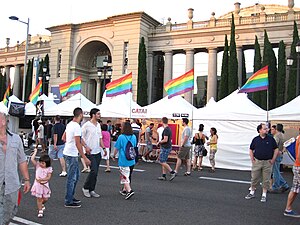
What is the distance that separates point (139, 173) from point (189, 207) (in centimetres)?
515

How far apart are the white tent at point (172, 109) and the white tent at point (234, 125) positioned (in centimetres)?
78

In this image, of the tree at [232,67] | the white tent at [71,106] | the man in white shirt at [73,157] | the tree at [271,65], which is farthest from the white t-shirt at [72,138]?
the tree at [232,67]

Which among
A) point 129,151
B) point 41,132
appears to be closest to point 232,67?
point 41,132

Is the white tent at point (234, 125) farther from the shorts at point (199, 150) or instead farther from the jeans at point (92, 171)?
the jeans at point (92, 171)

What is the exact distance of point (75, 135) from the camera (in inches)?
266

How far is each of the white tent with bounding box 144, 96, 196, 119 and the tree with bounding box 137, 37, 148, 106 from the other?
15.2 meters

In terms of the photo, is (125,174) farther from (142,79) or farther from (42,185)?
(142,79)

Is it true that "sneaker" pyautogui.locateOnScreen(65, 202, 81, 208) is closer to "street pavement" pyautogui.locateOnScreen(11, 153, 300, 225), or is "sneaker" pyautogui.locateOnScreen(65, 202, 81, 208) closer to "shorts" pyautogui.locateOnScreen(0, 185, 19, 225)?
"street pavement" pyautogui.locateOnScreen(11, 153, 300, 225)

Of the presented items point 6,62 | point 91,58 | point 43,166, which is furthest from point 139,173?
point 6,62

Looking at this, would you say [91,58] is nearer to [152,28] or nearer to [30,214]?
[152,28]

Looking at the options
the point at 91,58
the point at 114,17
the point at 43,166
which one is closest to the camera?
the point at 43,166

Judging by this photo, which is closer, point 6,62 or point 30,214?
point 30,214

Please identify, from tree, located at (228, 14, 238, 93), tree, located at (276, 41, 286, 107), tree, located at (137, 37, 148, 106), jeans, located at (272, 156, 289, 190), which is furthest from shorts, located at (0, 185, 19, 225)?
tree, located at (137, 37, 148, 106)

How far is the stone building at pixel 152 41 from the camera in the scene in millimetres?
31328
